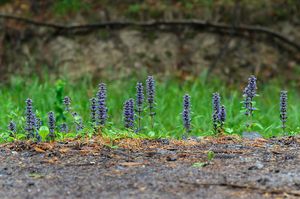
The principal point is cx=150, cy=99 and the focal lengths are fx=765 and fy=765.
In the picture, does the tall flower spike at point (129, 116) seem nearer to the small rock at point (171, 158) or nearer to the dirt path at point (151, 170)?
the dirt path at point (151, 170)

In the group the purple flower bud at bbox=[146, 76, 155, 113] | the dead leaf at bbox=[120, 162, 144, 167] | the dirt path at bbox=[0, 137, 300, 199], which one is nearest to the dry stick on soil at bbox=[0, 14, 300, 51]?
the purple flower bud at bbox=[146, 76, 155, 113]

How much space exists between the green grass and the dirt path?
1.44 metres

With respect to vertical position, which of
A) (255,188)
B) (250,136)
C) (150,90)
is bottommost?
(255,188)

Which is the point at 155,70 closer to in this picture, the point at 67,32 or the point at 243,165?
the point at 67,32

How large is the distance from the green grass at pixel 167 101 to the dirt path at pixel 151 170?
1442 mm

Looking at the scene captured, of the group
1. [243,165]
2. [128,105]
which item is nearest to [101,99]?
[128,105]

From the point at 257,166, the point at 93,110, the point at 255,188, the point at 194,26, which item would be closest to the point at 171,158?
the point at 257,166

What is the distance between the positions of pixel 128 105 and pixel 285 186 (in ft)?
5.93

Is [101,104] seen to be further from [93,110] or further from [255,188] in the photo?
[255,188]

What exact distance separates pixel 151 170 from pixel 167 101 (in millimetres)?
3905

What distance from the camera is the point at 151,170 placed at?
425cm

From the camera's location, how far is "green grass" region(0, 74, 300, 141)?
276 inches

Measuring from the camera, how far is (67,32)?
10195mm

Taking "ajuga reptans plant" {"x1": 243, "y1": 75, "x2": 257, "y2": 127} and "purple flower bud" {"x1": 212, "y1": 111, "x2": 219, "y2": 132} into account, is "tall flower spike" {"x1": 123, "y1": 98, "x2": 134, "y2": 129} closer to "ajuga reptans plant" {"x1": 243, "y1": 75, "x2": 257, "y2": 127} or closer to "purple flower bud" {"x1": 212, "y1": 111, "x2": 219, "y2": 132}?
"purple flower bud" {"x1": 212, "y1": 111, "x2": 219, "y2": 132}
